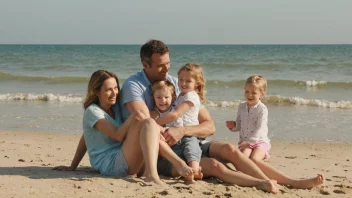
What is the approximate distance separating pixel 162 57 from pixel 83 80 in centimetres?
1597

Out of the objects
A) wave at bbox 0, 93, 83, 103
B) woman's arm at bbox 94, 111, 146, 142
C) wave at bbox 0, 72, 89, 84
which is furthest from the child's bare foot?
wave at bbox 0, 72, 89, 84

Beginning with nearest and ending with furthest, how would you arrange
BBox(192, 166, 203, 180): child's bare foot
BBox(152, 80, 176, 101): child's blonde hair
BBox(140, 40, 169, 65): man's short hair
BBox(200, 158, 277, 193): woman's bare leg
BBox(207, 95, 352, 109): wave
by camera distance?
BBox(200, 158, 277, 193): woman's bare leg < BBox(192, 166, 203, 180): child's bare foot < BBox(152, 80, 176, 101): child's blonde hair < BBox(140, 40, 169, 65): man's short hair < BBox(207, 95, 352, 109): wave

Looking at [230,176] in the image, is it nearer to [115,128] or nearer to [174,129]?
[174,129]

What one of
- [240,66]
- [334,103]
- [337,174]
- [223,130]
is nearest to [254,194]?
[337,174]

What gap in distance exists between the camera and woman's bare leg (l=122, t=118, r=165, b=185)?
5.07m

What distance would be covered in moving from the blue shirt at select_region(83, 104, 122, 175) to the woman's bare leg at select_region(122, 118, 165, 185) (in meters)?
0.25

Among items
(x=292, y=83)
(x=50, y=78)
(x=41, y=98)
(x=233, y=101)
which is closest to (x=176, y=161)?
(x=233, y=101)

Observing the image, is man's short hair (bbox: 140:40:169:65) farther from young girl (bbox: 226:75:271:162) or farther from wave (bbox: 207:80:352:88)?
wave (bbox: 207:80:352:88)

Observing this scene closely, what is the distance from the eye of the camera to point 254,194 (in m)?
5.13

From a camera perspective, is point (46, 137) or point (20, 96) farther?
point (20, 96)

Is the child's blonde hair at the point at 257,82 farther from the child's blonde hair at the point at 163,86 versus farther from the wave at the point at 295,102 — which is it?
the wave at the point at 295,102

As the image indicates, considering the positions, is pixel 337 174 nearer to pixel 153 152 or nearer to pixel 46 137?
pixel 153 152

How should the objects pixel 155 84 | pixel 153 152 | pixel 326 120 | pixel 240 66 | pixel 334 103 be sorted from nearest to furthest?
pixel 153 152 < pixel 155 84 < pixel 326 120 < pixel 334 103 < pixel 240 66

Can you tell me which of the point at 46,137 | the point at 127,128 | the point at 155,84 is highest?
the point at 155,84
